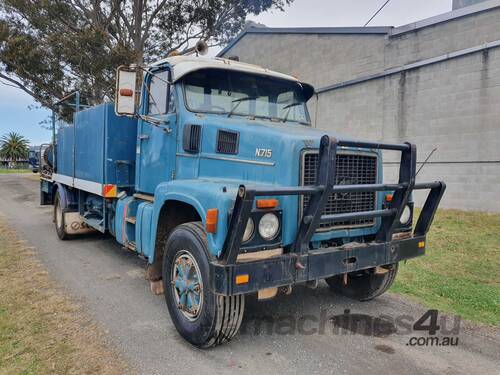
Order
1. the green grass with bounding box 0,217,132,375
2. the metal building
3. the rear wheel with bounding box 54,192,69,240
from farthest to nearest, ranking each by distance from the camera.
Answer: the metal building
the rear wheel with bounding box 54,192,69,240
the green grass with bounding box 0,217,132,375

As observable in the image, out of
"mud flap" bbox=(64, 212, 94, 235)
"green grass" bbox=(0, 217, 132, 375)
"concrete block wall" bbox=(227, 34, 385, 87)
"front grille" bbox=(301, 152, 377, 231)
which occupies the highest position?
"concrete block wall" bbox=(227, 34, 385, 87)

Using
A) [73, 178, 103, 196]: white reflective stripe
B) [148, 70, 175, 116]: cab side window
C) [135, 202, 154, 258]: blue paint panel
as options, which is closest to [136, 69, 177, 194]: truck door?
[148, 70, 175, 116]: cab side window

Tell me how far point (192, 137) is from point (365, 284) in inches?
104

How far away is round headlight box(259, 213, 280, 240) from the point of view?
3.14m

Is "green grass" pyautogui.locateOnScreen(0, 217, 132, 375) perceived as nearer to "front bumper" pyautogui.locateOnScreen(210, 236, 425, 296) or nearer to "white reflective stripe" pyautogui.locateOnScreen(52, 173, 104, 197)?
"front bumper" pyautogui.locateOnScreen(210, 236, 425, 296)

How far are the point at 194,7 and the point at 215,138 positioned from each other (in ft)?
59.0

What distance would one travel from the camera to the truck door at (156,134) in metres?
4.49

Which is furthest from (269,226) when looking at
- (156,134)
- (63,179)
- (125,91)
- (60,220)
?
(63,179)

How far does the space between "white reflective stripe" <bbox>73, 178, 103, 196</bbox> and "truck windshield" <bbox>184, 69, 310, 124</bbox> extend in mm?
2424

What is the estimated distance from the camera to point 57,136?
8.95 m

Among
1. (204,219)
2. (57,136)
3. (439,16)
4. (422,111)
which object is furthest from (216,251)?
(439,16)

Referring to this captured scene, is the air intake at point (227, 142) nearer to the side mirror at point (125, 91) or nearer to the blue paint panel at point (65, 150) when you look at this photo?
the side mirror at point (125, 91)

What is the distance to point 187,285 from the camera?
11.7 ft

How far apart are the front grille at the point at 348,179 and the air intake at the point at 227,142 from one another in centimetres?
79
